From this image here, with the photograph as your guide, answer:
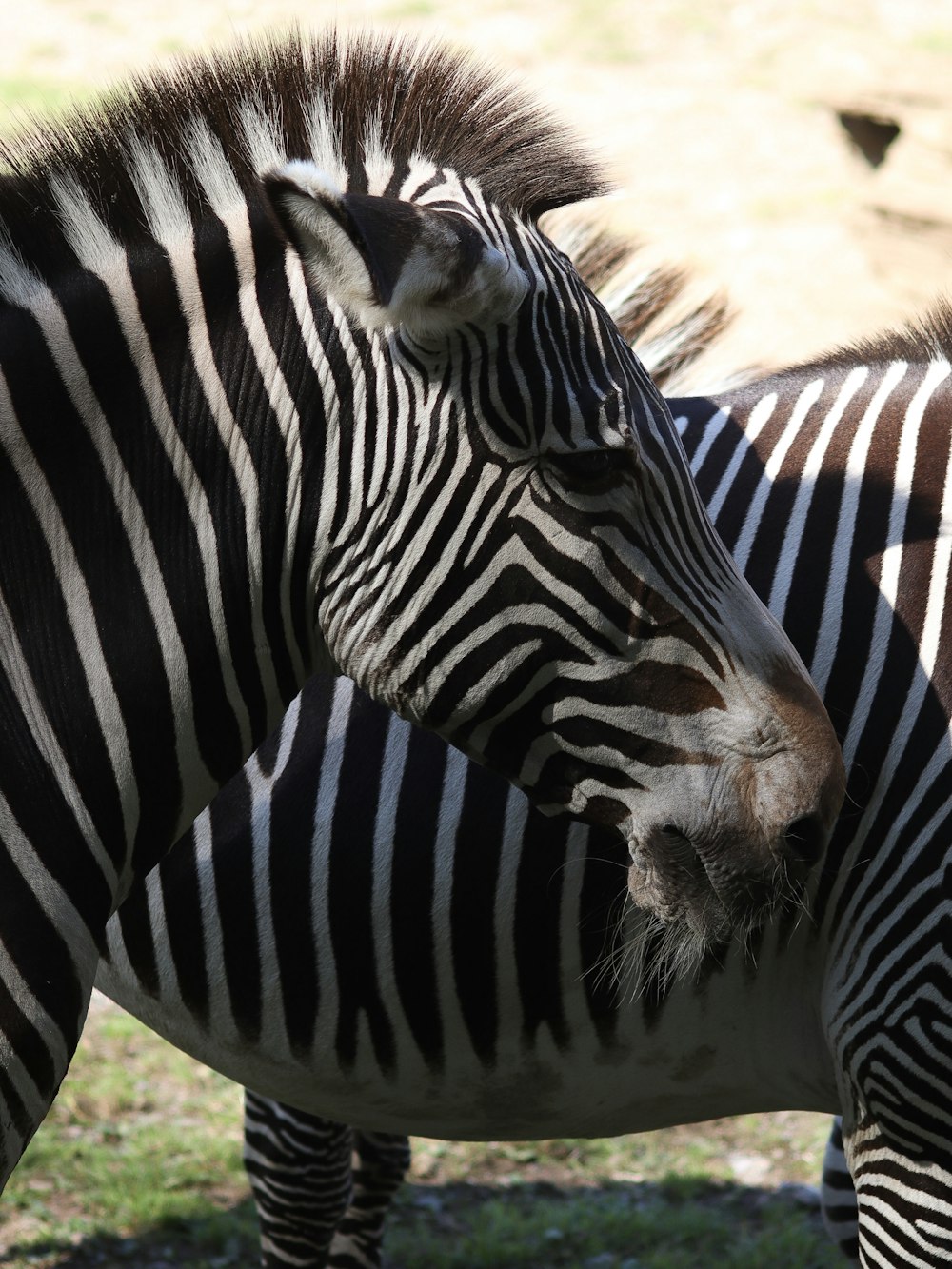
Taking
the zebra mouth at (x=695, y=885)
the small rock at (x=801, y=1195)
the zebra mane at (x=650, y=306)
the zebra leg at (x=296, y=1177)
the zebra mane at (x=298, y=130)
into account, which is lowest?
the small rock at (x=801, y=1195)

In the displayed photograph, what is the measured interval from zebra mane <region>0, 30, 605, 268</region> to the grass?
414 centimetres

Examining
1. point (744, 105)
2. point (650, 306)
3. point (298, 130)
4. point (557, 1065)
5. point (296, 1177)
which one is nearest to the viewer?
point (298, 130)

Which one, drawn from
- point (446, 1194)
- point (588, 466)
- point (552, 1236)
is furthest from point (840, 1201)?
point (588, 466)

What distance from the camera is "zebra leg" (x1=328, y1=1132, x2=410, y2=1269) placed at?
472cm

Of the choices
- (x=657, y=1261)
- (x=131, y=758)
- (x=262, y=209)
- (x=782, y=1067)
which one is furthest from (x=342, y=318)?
(x=657, y=1261)

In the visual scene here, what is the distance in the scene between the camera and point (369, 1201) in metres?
4.74

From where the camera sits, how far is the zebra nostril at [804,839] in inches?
91.0

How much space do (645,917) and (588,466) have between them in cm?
121

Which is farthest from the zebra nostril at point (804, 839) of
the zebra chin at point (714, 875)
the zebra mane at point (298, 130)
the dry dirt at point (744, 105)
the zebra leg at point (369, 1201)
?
the dry dirt at point (744, 105)

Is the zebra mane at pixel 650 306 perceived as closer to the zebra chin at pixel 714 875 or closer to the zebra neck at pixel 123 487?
the zebra neck at pixel 123 487

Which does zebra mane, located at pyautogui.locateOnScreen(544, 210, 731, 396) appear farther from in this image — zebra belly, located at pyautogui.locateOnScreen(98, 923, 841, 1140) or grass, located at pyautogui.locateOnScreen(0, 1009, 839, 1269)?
grass, located at pyautogui.locateOnScreen(0, 1009, 839, 1269)

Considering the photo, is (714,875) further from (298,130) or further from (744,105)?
(744,105)

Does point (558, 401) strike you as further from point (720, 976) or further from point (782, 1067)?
point (782, 1067)

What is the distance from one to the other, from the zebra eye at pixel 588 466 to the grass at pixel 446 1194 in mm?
3892
